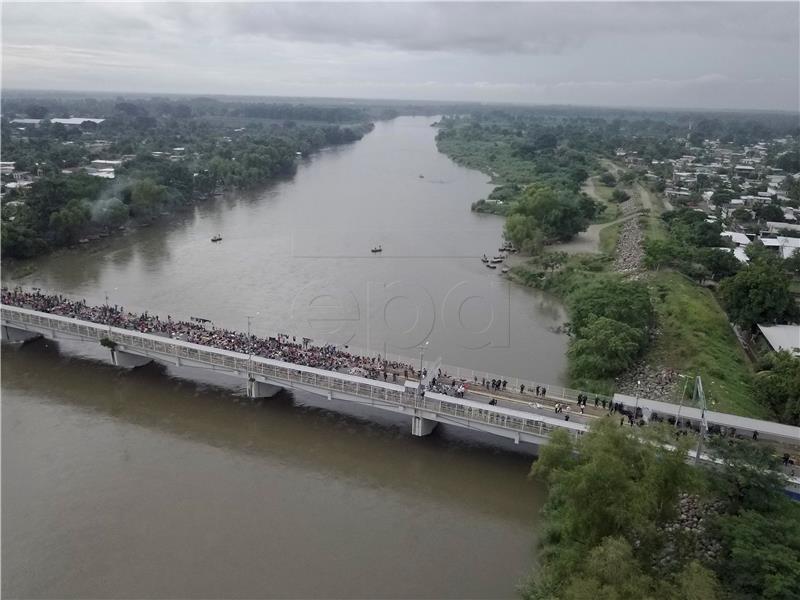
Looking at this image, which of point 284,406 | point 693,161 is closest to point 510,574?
point 284,406

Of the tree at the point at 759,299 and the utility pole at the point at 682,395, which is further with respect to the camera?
the tree at the point at 759,299

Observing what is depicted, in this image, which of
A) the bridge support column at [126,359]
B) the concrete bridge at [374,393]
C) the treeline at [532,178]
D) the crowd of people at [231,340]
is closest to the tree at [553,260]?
the treeline at [532,178]

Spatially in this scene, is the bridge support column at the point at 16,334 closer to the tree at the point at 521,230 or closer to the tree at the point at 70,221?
the tree at the point at 70,221

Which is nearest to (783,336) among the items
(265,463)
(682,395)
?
(682,395)

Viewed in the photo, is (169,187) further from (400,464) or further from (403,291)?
(400,464)

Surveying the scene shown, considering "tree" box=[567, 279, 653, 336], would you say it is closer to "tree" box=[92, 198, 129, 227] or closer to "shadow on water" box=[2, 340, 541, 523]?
"shadow on water" box=[2, 340, 541, 523]

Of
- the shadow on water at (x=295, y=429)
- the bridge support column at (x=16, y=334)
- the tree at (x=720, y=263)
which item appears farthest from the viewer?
the tree at (x=720, y=263)
